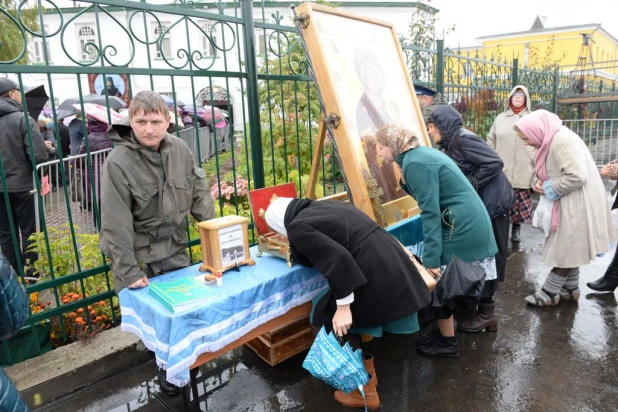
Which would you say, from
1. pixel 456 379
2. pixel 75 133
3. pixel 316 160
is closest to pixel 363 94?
pixel 316 160

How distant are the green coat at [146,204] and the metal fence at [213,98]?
46 centimetres

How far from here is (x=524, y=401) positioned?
2.73m

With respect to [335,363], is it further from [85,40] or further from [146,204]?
[85,40]

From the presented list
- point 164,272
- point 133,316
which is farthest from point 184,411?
point 164,272

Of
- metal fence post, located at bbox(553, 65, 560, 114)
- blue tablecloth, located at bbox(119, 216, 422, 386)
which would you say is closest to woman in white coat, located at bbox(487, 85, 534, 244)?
blue tablecloth, located at bbox(119, 216, 422, 386)

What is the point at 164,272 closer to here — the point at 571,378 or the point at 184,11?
the point at 184,11

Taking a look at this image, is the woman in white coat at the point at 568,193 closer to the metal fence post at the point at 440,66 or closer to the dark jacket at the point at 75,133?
the metal fence post at the point at 440,66

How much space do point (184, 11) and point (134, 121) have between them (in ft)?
3.80

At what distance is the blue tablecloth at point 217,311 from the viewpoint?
215 centimetres

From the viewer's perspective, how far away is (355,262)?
237 centimetres

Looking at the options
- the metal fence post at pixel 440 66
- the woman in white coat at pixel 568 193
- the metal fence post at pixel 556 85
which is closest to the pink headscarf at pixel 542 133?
the woman in white coat at pixel 568 193

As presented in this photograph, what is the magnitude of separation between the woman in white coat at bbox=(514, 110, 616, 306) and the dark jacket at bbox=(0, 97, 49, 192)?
4716 mm

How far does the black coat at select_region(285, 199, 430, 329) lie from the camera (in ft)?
7.58

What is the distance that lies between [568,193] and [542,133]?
21.8 inches
